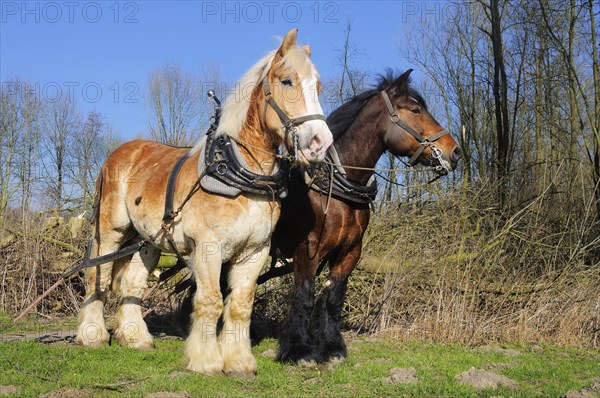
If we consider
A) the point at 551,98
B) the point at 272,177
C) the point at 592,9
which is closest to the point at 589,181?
the point at 592,9

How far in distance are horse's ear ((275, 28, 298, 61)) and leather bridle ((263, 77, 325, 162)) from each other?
26cm

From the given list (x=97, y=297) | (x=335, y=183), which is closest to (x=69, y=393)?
(x=97, y=297)

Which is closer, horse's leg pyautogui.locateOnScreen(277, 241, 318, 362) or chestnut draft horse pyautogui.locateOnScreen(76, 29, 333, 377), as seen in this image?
chestnut draft horse pyautogui.locateOnScreen(76, 29, 333, 377)

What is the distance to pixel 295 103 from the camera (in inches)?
191

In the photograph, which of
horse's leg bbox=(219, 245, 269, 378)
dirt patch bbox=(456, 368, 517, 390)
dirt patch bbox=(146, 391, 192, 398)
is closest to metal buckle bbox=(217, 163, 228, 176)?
horse's leg bbox=(219, 245, 269, 378)

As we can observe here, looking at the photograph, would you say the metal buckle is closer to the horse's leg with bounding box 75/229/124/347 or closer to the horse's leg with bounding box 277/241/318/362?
the horse's leg with bounding box 277/241/318/362

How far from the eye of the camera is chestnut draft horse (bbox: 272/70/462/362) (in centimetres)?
580

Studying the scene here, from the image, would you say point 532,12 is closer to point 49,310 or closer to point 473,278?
point 473,278

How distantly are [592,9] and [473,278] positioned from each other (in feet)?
19.3

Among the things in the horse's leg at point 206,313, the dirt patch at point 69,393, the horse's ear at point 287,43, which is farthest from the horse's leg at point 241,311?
the horse's ear at point 287,43

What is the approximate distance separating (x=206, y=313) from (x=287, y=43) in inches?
87.6

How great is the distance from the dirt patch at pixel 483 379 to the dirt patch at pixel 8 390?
10.9 feet

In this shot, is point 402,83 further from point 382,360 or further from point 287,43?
point 382,360

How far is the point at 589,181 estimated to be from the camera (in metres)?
10.4
